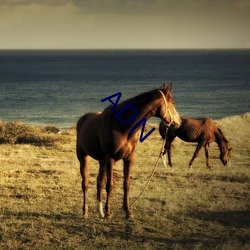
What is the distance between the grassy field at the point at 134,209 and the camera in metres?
7.89

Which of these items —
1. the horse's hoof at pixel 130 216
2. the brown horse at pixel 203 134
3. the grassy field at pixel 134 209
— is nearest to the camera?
the grassy field at pixel 134 209

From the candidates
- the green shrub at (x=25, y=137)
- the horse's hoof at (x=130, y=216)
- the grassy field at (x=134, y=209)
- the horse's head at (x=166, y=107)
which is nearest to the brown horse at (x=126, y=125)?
the horse's head at (x=166, y=107)

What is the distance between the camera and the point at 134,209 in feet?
32.5

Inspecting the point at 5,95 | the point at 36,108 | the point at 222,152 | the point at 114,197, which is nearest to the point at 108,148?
the point at 114,197

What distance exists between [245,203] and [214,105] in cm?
5321

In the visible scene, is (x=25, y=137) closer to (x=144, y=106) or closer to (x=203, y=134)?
(x=203, y=134)

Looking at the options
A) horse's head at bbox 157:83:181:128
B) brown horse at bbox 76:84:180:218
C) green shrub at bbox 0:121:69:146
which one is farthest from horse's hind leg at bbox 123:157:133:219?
green shrub at bbox 0:121:69:146

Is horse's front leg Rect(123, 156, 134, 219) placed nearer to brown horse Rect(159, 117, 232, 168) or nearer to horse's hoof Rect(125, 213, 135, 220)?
horse's hoof Rect(125, 213, 135, 220)

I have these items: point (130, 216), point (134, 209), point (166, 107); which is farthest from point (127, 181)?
point (166, 107)

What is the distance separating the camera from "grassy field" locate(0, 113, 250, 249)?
7.89 meters

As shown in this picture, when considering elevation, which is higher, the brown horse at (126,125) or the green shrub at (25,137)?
the brown horse at (126,125)

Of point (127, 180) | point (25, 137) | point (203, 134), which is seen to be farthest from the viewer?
point (25, 137)

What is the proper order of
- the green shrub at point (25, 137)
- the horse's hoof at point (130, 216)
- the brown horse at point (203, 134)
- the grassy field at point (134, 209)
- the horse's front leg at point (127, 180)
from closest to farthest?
the grassy field at point (134, 209) → the horse's front leg at point (127, 180) → the horse's hoof at point (130, 216) → the brown horse at point (203, 134) → the green shrub at point (25, 137)

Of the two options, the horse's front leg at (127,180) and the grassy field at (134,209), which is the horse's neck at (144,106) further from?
the grassy field at (134,209)
